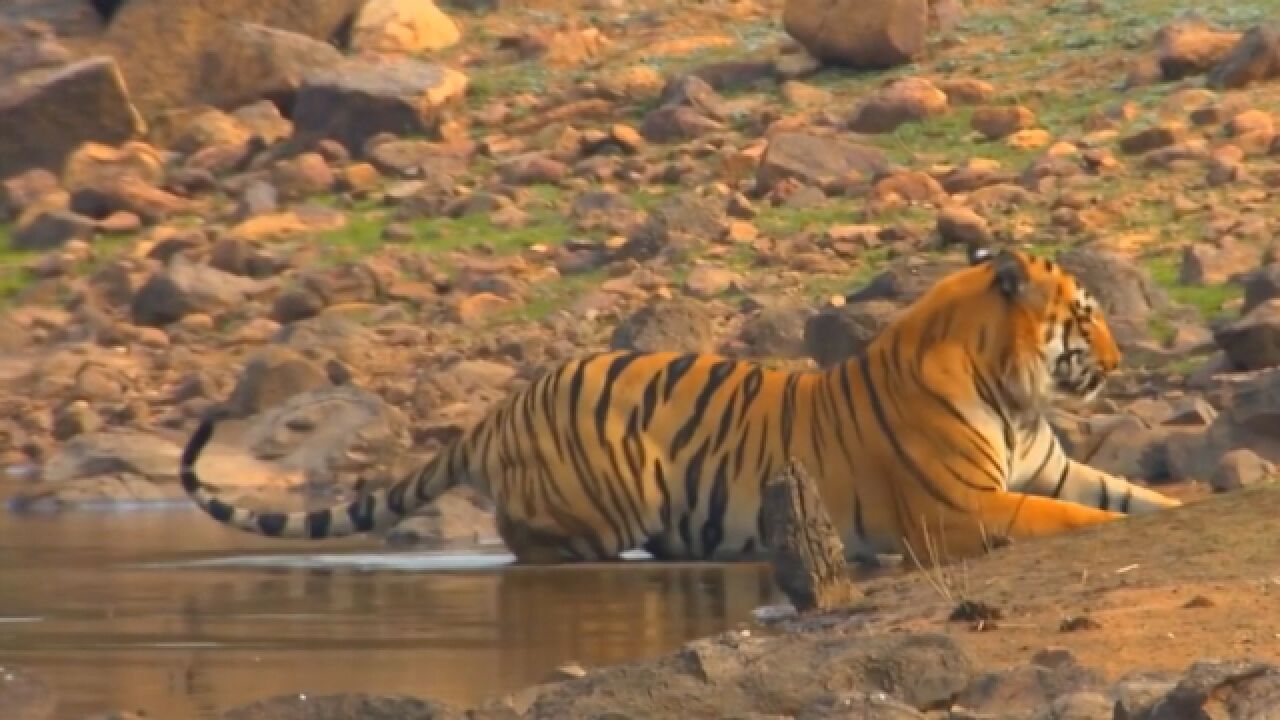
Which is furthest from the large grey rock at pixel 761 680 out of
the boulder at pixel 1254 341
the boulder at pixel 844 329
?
the boulder at pixel 844 329

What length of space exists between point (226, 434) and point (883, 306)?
8.99 ft

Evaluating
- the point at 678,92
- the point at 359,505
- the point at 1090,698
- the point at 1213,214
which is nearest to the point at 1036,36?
the point at 678,92

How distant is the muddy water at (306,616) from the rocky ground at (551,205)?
3.75 ft

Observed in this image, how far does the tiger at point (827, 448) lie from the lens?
10578mm

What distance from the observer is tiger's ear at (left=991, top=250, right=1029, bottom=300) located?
10672 mm

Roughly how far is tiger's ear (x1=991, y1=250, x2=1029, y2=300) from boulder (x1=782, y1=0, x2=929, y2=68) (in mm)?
9555

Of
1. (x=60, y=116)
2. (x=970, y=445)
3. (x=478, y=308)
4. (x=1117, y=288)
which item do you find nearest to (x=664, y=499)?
(x=970, y=445)

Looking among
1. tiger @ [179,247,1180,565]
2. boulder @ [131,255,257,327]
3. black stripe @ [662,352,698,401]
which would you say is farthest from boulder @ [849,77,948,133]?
black stripe @ [662,352,698,401]

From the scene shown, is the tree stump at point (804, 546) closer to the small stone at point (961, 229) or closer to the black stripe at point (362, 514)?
the black stripe at point (362, 514)

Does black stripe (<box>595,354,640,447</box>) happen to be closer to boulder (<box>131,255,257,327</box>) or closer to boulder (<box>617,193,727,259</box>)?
boulder (<box>617,193,727,259</box>)

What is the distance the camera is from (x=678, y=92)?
20.1m

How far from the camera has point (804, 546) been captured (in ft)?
28.0

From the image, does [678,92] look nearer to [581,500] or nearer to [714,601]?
[581,500]

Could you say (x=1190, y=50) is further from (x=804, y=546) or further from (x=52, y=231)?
(x=804, y=546)
